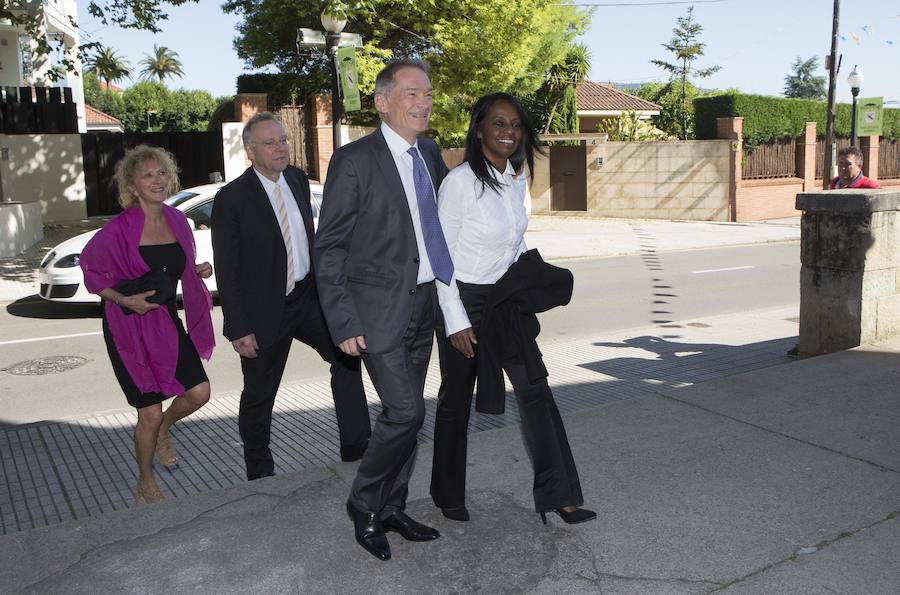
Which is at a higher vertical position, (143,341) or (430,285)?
(430,285)

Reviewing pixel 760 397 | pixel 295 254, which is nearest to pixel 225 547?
pixel 295 254

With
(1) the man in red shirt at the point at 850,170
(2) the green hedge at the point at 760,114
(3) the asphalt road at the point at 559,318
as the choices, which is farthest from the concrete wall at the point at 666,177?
(1) the man in red shirt at the point at 850,170

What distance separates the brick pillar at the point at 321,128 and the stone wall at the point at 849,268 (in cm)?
1629

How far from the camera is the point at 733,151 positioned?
83.0 ft

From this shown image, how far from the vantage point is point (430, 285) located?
354cm

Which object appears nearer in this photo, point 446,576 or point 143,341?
point 446,576

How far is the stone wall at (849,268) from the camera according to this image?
6605 millimetres

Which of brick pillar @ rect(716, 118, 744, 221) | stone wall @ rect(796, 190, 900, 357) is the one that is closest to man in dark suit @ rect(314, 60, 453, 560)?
stone wall @ rect(796, 190, 900, 357)

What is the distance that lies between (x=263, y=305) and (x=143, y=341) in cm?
59

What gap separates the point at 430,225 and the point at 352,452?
1.58 m

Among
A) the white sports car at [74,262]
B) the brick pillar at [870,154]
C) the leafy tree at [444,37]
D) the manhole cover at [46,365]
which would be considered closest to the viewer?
the manhole cover at [46,365]

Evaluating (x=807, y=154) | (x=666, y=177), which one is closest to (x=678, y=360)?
(x=666, y=177)

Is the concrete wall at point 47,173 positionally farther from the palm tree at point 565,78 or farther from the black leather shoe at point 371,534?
the black leather shoe at point 371,534

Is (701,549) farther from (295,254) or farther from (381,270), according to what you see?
(295,254)
